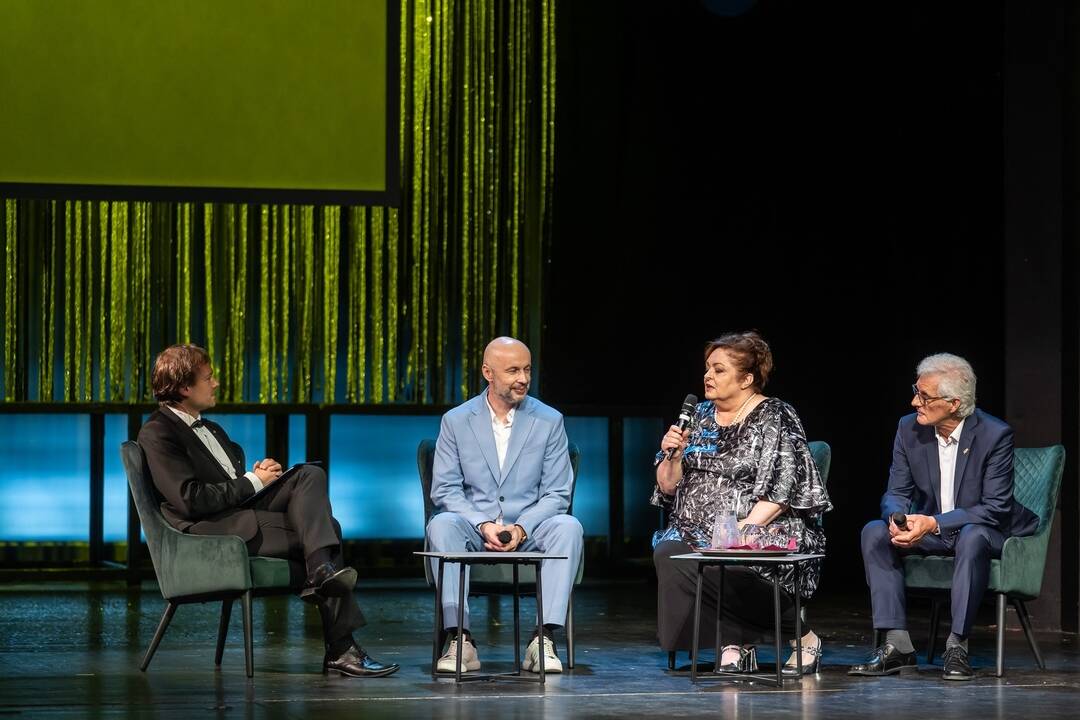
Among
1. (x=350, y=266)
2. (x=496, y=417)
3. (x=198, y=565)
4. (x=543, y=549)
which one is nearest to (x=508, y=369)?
(x=496, y=417)

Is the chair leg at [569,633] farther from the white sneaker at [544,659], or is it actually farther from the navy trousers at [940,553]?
the navy trousers at [940,553]

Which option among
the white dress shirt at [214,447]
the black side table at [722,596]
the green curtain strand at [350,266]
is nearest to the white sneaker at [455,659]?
the black side table at [722,596]

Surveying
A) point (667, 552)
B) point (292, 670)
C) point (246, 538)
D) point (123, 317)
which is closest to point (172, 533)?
point (246, 538)

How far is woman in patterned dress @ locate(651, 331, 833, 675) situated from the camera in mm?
4566

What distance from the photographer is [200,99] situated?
5.62 metres

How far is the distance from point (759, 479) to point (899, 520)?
43cm

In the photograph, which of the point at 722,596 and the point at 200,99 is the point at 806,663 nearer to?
the point at 722,596

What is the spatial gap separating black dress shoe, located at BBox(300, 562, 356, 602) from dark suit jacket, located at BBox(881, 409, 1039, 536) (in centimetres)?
166

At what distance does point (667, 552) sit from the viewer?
15.2 feet

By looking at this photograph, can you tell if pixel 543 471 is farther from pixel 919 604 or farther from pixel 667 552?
pixel 919 604

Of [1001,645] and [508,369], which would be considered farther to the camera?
[508,369]

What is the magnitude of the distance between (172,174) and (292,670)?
6.44ft

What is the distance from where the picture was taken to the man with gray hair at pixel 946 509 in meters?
4.51

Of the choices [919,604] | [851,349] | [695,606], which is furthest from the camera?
[851,349]
